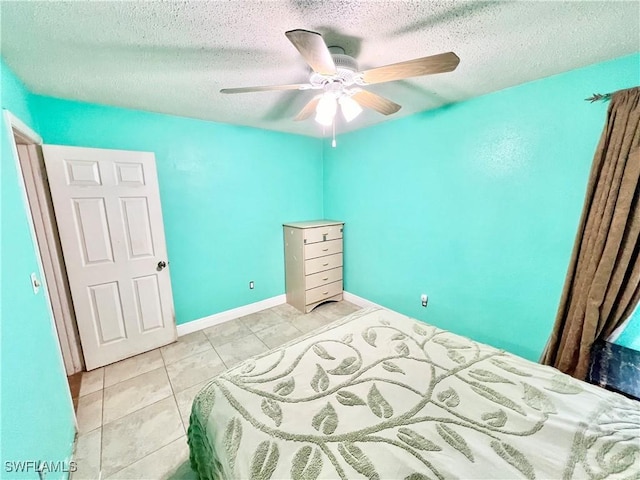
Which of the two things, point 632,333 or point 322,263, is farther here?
point 322,263

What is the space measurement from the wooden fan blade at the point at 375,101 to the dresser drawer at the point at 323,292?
7.24ft

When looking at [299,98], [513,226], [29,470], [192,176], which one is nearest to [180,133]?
[192,176]

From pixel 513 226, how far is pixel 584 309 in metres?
0.69

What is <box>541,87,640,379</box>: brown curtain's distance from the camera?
1408 millimetres

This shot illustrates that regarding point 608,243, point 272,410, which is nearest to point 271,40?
point 272,410

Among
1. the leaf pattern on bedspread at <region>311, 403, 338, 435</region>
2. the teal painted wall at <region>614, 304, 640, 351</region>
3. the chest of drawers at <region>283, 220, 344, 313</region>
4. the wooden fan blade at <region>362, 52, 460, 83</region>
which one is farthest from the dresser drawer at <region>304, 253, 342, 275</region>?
the teal painted wall at <region>614, 304, 640, 351</region>

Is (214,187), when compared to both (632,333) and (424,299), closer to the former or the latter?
(424,299)

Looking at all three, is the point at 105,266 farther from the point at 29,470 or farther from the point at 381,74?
the point at 381,74

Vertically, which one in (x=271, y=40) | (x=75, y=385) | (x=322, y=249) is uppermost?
(x=271, y=40)

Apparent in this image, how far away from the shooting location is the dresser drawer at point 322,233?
301 centimetres

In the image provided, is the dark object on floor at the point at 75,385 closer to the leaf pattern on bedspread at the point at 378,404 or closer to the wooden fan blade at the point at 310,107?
the leaf pattern on bedspread at the point at 378,404

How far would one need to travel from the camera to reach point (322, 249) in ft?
10.4

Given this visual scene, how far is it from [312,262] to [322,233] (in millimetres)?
387
